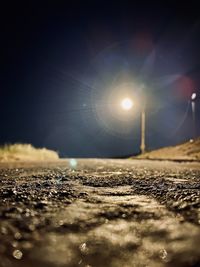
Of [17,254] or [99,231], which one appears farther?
[99,231]

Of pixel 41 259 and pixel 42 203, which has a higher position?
pixel 42 203

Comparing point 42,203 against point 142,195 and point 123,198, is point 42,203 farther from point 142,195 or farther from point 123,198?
point 142,195

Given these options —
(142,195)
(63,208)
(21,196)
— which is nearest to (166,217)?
(63,208)

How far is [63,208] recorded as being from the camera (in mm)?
2418

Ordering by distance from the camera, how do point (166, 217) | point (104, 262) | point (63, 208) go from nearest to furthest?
point (104, 262) → point (166, 217) → point (63, 208)

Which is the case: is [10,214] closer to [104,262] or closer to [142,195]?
[104,262]

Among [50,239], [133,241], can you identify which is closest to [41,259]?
[50,239]

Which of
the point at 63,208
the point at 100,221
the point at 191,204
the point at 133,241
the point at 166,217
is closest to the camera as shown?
the point at 133,241

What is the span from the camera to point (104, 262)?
133cm

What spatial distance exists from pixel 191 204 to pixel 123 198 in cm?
65

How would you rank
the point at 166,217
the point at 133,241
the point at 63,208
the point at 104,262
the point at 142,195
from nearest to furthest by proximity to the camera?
the point at 104,262
the point at 133,241
the point at 166,217
the point at 63,208
the point at 142,195

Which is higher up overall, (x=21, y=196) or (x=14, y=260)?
(x=21, y=196)

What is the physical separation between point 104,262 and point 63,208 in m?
1.13

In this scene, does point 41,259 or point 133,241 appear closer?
point 41,259
